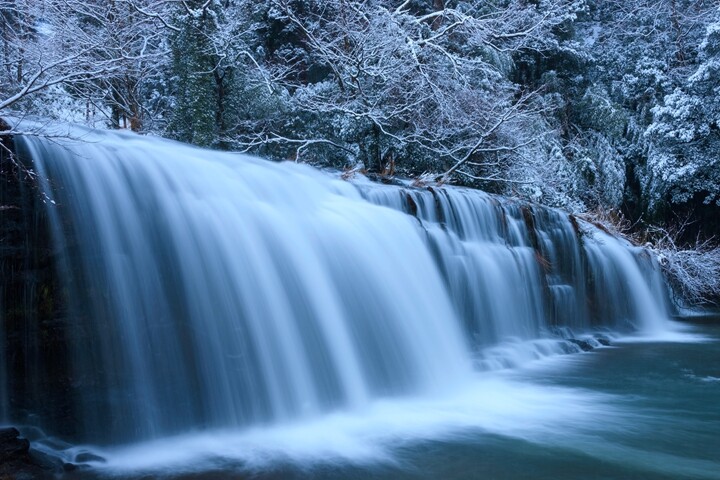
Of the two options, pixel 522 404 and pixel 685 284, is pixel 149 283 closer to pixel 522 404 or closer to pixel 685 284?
pixel 522 404

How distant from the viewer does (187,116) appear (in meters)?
10.6

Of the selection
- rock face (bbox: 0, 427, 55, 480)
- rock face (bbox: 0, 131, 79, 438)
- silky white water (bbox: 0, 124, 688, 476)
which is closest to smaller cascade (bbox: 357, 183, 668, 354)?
silky white water (bbox: 0, 124, 688, 476)

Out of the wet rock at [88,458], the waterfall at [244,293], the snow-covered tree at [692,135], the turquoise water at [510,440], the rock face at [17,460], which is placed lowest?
the turquoise water at [510,440]

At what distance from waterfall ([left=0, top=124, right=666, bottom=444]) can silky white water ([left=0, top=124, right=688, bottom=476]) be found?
0.01m

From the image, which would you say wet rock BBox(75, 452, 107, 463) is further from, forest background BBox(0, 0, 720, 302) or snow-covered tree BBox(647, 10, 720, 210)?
snow-covered tree BBox(647, 10, 720, 210)

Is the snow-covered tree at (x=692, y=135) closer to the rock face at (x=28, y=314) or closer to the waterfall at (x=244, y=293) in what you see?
the waterfall at (x=244, y=293)

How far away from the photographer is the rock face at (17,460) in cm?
322

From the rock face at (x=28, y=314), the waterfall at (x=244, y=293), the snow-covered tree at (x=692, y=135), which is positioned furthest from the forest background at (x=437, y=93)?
the rock face at (x=28, y=314)

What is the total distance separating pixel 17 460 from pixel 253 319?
194 centimetres

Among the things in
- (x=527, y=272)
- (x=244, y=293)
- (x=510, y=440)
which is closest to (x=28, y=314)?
(x=244, y=293)

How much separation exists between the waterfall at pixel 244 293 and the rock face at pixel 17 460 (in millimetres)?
277

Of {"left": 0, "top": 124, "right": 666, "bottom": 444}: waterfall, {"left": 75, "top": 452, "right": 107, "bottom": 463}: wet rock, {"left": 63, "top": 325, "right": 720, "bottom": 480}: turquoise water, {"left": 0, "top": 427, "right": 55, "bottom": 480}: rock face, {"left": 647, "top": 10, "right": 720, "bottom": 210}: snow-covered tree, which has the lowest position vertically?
{"left": 63, "top": 325, "right": 720, "bottom": 480}: turquoise water

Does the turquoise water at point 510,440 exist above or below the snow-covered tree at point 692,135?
below

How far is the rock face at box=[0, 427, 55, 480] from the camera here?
322 cm
